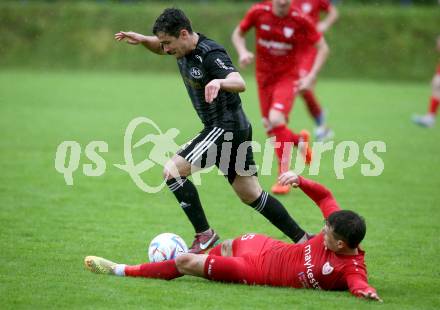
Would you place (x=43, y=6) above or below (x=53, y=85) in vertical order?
above

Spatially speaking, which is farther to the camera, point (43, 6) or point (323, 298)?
point (43, 6)

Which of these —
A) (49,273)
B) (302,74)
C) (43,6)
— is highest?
(43,6)

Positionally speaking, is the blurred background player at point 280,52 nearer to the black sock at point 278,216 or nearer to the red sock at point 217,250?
the black sock at point 278,216

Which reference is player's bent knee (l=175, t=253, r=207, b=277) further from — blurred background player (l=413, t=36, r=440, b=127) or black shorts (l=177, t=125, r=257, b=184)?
blurred background player (l=413, t=36, r=440, b=127)

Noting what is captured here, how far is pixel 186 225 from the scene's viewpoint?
874 cm

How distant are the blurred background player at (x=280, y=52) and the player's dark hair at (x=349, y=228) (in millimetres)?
4703

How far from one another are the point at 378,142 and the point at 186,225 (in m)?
7.91

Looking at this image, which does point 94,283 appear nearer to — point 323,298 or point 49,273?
point 49,273

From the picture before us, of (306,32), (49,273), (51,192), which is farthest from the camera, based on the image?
(306,32)

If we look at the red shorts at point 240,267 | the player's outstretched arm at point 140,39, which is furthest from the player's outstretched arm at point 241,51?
the red shorts at point 240,267

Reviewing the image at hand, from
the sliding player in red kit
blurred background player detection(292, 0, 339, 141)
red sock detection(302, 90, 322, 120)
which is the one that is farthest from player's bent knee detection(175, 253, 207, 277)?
red sock detection(302, 90, 322, 120)

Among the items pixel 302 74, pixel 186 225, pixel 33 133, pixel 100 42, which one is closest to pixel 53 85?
pixel 100 42

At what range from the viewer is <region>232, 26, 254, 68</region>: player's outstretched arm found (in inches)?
378

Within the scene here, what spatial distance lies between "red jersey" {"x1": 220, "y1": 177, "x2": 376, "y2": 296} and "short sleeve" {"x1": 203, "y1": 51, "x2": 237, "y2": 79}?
116 cm
